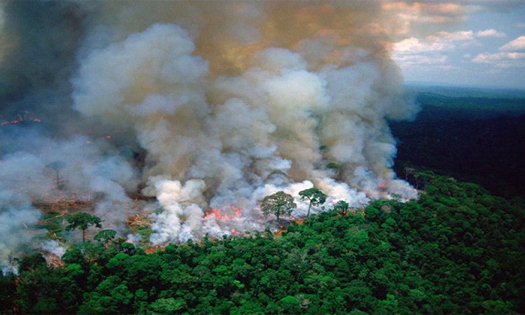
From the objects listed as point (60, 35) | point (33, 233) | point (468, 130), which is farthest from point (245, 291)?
point (468, 130)

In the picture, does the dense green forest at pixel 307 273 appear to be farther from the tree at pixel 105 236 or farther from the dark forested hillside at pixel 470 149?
the dark forested hillside at pixel 470 149

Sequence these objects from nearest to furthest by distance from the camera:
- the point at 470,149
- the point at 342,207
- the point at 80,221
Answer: the point at 80,221, the point at 342,207, the point at 470,149

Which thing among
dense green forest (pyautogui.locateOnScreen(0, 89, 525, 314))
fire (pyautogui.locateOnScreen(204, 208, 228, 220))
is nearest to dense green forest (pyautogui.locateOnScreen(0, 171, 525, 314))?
dense green forest (pyautogui.locateOnScreen(0, 89, 525, 314))

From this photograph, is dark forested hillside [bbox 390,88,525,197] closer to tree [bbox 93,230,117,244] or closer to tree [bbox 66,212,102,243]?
tree [bbox 93,230,117,244]

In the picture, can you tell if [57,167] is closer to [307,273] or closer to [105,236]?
[105,236]

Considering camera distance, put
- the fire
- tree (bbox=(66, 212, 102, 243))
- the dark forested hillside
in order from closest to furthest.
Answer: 1. tree (bbox=(66, 212, 102, 243))
2. the fire
3. the dark forested hillside

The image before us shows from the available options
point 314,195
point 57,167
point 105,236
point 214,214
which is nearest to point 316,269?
point 314,195
